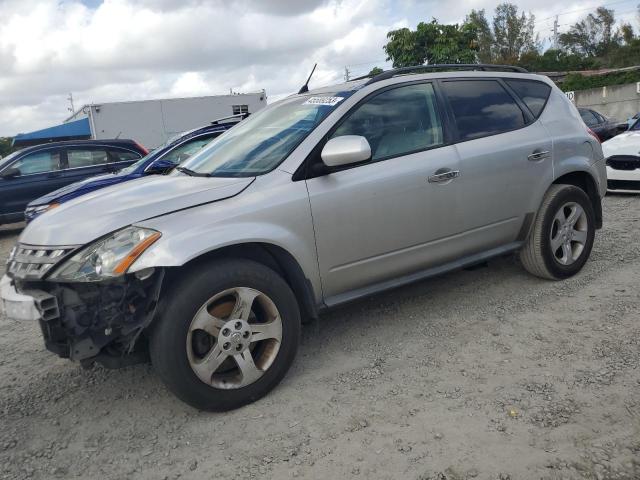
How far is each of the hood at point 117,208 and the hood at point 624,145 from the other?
6738 mm

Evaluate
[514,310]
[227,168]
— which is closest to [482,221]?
[514,310]

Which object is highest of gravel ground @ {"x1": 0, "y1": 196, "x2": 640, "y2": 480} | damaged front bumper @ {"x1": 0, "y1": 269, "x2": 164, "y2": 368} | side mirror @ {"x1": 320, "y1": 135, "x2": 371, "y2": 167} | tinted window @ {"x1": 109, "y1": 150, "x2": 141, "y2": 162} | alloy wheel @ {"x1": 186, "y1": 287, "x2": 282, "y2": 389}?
tinted window @ {"x1": 109, "y1": 150, "x2": 141, "y2": 162}

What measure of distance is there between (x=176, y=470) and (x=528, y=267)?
10.4 ft

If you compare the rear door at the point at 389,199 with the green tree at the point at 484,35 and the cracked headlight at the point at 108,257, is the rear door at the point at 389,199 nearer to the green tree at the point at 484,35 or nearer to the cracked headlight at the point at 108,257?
the cracked headlight at the point at 108,257

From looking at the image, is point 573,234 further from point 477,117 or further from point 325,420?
point 325,420

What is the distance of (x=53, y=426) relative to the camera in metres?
2.83

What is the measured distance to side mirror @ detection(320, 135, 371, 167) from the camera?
3.01 m

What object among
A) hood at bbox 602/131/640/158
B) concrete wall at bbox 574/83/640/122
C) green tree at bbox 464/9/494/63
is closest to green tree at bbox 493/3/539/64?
green tree at bbox 464/9/494/63

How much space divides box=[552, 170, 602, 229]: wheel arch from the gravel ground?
0.79 m

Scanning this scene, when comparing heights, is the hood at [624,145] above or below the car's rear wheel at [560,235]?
above

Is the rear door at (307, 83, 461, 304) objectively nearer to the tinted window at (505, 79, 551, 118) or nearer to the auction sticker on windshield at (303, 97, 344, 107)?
the auction sticker on windshield at (303, 97, 344, 107)

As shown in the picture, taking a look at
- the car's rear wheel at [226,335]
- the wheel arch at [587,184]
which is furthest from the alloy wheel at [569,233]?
the car's rear wheel at [226,335]

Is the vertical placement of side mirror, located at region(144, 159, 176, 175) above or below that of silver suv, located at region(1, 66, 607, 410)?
above

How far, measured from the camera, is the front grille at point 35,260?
8.48 ft
